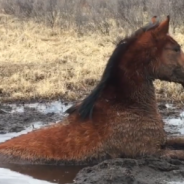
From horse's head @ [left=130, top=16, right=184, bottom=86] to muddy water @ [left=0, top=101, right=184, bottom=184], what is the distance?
4.10 ft

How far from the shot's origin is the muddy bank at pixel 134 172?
493 cm

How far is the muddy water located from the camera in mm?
5391

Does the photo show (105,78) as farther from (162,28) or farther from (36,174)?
(36,174)

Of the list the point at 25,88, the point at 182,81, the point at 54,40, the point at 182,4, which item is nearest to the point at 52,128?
the point at 182,81

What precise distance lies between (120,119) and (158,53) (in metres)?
0.79

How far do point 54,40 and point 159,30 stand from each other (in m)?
11.6

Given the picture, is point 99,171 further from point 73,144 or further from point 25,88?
point 25,88

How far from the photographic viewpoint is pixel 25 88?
34.3 feet

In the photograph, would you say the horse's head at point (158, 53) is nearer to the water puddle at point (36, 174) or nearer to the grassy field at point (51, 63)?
the water puddle at point (36, 174)

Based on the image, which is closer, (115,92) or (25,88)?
(115,92)

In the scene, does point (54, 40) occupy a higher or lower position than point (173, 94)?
higher

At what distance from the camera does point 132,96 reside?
566cm

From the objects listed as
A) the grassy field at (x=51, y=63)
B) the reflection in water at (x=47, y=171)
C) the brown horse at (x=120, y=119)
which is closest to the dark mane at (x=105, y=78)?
the brown horse at (x=120, y=119)

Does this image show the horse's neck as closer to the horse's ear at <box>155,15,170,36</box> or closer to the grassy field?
the horse's ear at <box>155,15,170,36</box>
